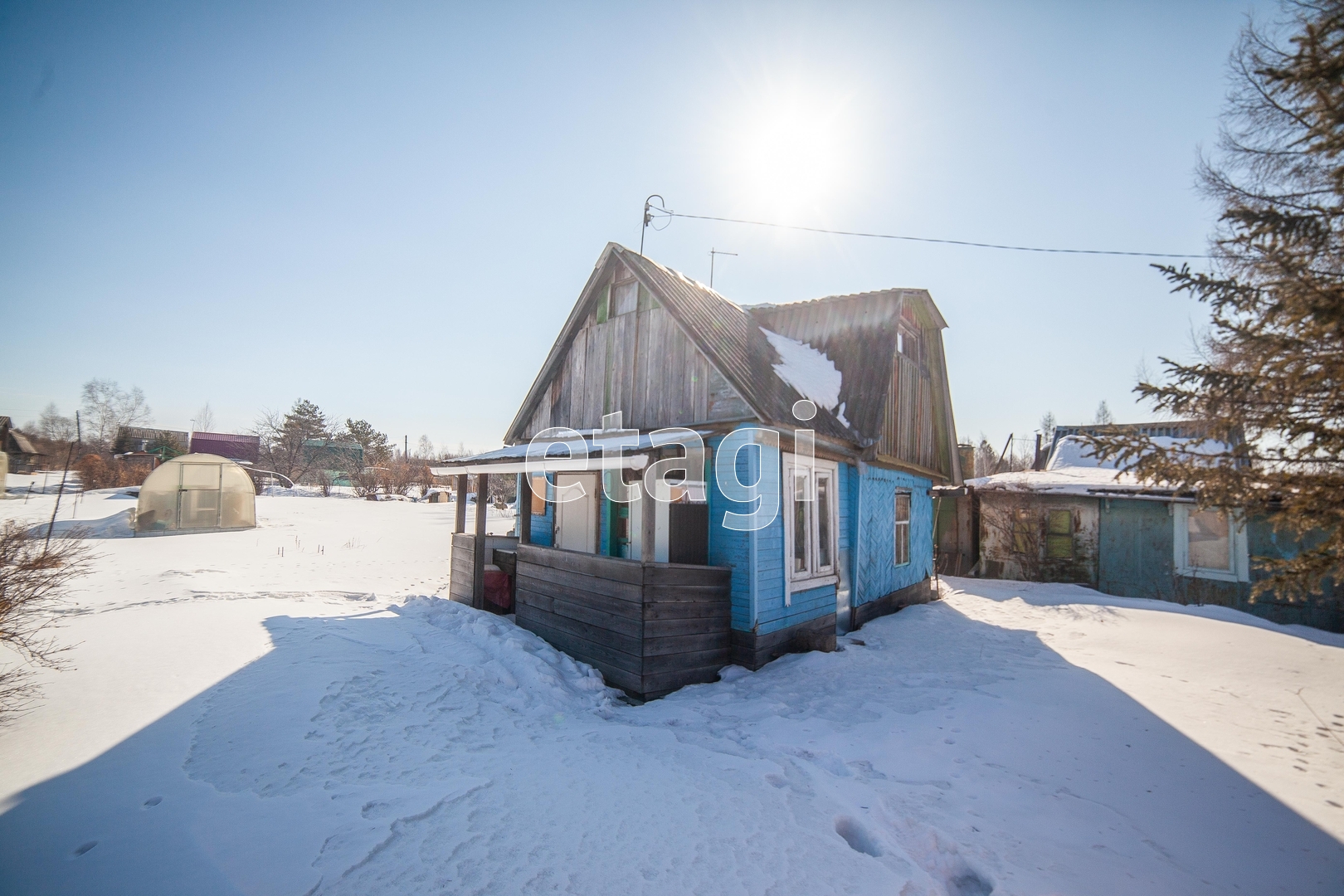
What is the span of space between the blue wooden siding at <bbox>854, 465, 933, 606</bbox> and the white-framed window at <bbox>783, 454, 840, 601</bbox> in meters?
1.02

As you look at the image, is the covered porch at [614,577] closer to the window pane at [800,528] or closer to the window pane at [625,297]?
the window pane at [800,528]

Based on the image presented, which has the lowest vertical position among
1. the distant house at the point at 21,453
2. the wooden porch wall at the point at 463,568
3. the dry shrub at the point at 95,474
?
the wooden porch wall at the point at 463,568

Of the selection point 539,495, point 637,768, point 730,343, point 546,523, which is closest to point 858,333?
point 730,343

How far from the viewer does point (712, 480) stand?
305 inches

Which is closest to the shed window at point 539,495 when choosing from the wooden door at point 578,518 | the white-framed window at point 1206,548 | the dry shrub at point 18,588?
the wooden door at point 578,518

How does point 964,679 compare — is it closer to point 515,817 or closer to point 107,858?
point 515,817

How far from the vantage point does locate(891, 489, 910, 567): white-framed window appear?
39.3 feet

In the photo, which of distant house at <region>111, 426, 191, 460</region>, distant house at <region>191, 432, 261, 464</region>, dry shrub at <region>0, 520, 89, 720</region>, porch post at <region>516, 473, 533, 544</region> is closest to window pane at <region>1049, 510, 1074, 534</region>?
porch post at <region>516, 473, 533, 544</region>

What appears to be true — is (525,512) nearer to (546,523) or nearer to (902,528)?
(546,523)

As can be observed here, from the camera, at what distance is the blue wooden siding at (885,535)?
10.0 m

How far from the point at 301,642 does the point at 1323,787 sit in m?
9.80

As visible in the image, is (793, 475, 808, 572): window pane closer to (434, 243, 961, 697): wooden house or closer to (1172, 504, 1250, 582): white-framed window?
(434, 243, 961, 697): wooden house

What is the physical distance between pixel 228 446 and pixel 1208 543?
5815 centimetres

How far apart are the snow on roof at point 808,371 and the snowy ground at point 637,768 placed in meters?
4.28
